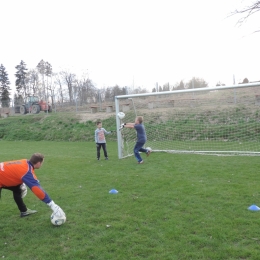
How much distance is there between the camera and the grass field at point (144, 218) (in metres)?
3.90

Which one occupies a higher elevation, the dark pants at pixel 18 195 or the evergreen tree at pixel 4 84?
the evergreen tree at pixel 4 84

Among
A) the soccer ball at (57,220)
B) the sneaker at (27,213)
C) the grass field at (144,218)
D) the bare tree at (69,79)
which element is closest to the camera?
the grass field at (144,218)

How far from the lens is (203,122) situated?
1628cm

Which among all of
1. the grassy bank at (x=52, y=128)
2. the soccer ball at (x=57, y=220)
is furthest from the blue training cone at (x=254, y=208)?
the grassy bank at (x=52, y=128)

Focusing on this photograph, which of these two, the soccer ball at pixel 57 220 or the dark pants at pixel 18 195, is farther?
the dark pants at pixel 18 195

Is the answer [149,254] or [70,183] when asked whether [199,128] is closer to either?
[70,183]

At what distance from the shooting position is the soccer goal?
14.2 metres

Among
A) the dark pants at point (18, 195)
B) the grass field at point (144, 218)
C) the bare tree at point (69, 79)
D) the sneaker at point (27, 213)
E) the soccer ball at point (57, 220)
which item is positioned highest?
the bare tree at point (69, 79)

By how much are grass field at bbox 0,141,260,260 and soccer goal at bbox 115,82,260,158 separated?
5.14 metres

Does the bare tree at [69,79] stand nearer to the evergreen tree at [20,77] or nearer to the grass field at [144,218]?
the evergreen tree at [20,77]

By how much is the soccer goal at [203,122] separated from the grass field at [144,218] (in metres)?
5.14

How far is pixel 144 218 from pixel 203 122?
12.2 meters

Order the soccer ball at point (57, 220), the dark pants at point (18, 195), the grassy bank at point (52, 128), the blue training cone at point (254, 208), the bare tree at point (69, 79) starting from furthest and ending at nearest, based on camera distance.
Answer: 1. the bare tree at point (69, 79)
2. the grassy bank at point (52, 128)
3. the dark pants at point (18, 195)
4. the blue training cone at point (254, 208)
5. the soccer ball at point (57, 220)

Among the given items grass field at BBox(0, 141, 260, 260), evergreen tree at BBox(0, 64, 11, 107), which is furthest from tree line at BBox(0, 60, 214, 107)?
grass field at BBox(0, 141, 260, 260)
